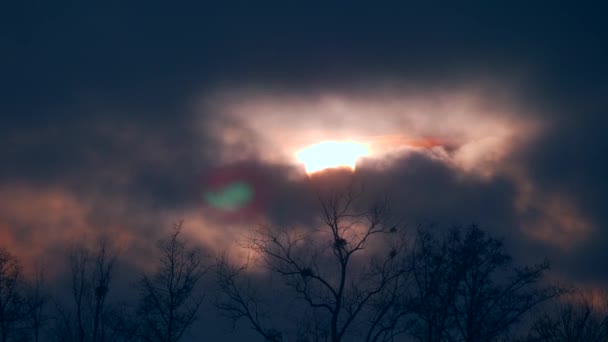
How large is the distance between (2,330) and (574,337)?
39202 millimetres

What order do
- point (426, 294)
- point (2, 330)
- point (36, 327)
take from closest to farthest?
point (426, 294) < point (2, 330) < point (36, 327)

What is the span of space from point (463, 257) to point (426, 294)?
11.2ft

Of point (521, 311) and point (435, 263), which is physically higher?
point (435, 263)

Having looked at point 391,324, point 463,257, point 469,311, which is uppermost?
point 463,257

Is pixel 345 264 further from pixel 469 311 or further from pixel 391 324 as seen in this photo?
pixel 469 311

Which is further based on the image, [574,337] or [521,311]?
[574,337]

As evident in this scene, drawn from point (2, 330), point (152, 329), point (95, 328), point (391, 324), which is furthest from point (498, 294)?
point (2, 330)

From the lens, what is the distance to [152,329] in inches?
1692

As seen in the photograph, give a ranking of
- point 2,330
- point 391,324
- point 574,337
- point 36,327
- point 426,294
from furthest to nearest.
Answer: point 36,327
point 2,330
point 574,337
point 426,294
point 391,324

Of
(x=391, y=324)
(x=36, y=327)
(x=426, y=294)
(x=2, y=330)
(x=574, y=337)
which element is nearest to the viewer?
(x=391, y=324)

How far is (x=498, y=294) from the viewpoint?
3988 cm

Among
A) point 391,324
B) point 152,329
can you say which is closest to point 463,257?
point 391,324

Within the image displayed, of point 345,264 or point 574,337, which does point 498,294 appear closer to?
point 574,337

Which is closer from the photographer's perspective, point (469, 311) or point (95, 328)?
point (469, 311)
